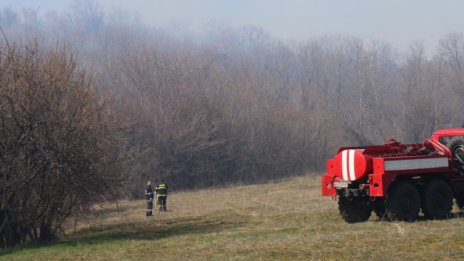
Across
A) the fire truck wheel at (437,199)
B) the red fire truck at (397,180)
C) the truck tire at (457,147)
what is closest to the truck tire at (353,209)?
the red fire truck at (397,180)

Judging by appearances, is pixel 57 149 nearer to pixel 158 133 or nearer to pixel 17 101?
pixel 17 101

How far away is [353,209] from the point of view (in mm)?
16625

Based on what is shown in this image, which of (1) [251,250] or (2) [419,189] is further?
(2) [419,189]

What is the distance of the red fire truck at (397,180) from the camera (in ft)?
50.7

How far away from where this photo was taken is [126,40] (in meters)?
114

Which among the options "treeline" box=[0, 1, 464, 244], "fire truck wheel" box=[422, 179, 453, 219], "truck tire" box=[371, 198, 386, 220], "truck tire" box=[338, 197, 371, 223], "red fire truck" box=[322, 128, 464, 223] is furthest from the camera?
"treeline" box=[0, 1, 464, 244]

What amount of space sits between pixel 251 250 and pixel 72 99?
28.5 feet

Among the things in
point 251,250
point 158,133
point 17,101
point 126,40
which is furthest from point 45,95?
point 126,40

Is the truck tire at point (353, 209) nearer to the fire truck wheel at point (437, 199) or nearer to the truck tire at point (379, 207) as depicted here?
the truck tire at point (379, 207)

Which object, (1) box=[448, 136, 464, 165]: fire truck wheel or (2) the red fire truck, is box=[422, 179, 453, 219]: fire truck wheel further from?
(1) box=[448, 136, 464, 165]: fire truck wheel

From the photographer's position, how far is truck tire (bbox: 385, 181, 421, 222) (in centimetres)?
1547

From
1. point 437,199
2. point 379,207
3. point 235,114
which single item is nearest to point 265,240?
point 379,207

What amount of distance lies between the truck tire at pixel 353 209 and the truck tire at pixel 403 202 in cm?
104

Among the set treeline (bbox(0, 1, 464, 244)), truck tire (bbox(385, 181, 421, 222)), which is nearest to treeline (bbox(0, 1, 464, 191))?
treeline (bbox(0, 1, 464, 244))
